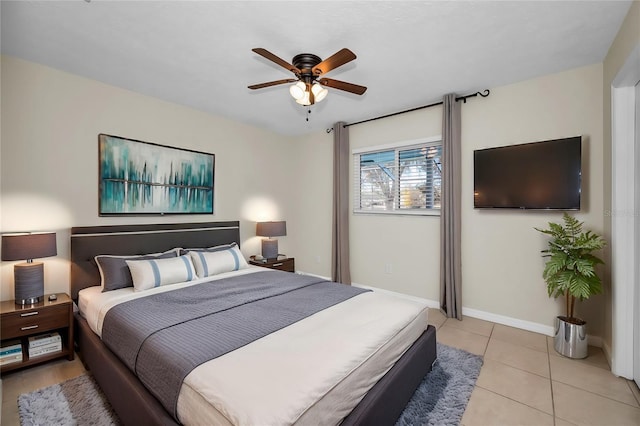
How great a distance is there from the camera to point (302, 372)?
53.5 inches

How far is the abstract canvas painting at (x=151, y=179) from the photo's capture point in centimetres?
314

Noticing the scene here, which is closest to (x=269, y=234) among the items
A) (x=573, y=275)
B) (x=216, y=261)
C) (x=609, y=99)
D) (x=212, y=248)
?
(x=212, y=248)

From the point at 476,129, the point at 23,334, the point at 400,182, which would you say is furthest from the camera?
the point at 400,182

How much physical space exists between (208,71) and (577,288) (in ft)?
12.7

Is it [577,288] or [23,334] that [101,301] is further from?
[577,288]

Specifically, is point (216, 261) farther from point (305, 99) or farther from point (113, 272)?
point (305, 99)

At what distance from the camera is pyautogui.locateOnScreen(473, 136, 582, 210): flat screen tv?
2.74m

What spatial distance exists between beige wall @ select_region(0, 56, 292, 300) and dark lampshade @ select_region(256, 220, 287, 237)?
2.66 ft

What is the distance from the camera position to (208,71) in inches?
113

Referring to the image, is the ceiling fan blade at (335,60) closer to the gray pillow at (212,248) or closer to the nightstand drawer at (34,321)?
the gray pillow at (212,248)

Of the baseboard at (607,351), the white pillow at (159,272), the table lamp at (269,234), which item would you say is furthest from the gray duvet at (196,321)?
the baseboard at (607,351)

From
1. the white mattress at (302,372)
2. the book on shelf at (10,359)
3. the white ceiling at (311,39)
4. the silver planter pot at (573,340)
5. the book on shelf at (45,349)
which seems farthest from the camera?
the silver planter pot at (573,340)

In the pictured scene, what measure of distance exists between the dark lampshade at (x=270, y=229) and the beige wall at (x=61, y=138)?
0.81 metres

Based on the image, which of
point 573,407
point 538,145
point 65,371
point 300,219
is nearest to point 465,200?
point 538,145
